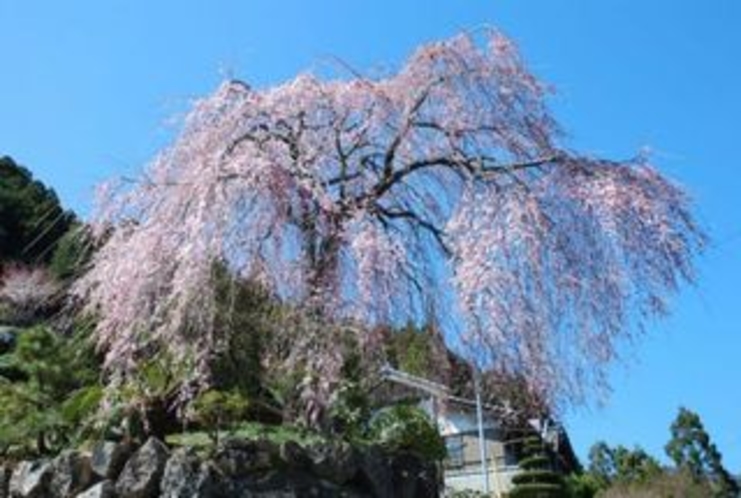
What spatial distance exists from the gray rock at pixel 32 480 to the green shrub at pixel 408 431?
210 centimetres

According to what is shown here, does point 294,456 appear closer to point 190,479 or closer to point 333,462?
point 333,462

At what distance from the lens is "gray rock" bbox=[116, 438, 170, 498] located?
19.6 ft

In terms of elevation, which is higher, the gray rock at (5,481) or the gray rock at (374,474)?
the gray rock at (374,474)

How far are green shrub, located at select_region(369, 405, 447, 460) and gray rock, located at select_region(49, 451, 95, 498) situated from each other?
1.88 meters

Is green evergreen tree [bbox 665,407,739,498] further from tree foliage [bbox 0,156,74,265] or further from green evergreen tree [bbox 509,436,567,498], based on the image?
tree foliage [bbox 0,156,74,265]

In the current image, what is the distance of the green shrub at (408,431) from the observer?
7122mm

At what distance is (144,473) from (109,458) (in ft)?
1.01

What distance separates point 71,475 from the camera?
20.7 ft

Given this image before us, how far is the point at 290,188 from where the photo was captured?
21.3 feet

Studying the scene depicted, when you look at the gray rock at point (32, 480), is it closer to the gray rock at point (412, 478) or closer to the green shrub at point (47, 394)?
the green shrub at point (47, 394)

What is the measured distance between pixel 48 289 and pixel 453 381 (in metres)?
9.02

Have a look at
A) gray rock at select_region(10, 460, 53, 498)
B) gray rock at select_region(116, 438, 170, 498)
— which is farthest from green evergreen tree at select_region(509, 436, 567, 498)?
gray rock at select_region(116, 438, 170, 498)

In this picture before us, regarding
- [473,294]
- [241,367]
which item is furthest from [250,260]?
[473,294]

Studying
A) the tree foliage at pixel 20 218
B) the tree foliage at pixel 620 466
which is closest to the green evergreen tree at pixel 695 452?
the tree foliage at pixel 620 466
